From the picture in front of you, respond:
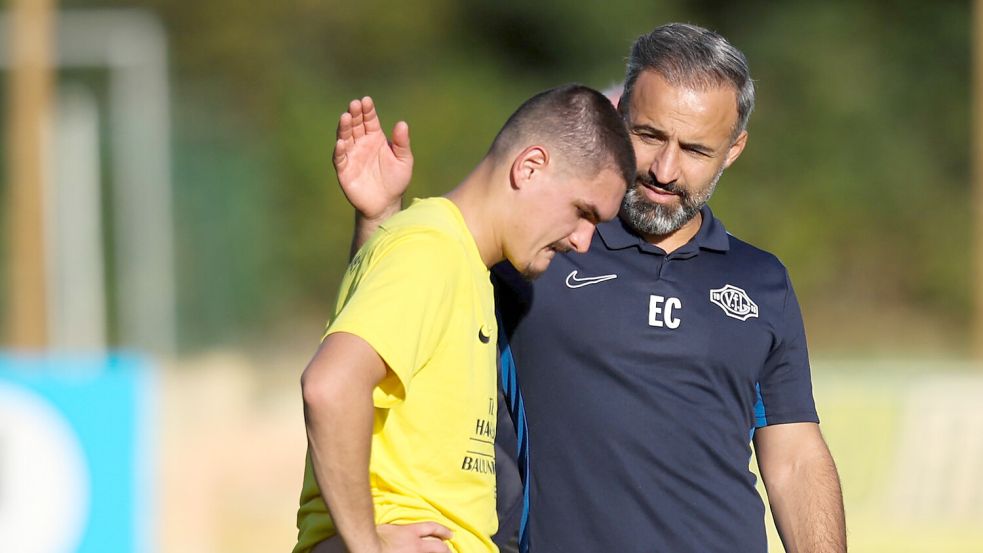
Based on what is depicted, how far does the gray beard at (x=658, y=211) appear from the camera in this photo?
137 inches

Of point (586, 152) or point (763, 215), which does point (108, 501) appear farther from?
point (763, 215)

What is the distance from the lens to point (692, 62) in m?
3.46

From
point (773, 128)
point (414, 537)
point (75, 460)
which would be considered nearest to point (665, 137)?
point (414, 537)

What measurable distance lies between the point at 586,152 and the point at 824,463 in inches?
45.8

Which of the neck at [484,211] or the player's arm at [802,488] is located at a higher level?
the neck at [484,211]

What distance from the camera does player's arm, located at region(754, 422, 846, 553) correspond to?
11.8ft

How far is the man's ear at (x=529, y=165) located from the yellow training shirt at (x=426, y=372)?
5.6 inches

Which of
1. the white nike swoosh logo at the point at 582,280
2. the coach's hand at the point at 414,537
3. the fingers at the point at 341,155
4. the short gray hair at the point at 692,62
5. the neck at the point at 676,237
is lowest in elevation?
the coach's hand at the point at 414,537

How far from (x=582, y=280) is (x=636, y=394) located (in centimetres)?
30

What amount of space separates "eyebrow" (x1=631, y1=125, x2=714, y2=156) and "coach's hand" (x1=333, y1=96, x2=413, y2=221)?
54 cm

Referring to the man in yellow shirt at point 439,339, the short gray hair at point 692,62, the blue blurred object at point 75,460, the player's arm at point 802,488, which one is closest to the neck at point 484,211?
the man in yellow shirt at point 439,339

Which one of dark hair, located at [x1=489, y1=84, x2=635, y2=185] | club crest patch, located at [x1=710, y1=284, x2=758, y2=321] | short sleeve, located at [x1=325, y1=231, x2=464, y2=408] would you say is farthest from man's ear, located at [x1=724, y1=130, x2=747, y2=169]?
short sleeve, located at [x1=325, y1=231, x2=464, y2=408]

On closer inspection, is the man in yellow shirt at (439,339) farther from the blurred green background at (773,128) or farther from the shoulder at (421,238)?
the blurred green background at (773,128)

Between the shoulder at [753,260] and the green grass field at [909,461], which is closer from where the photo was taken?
the shoulder at [753,260]
